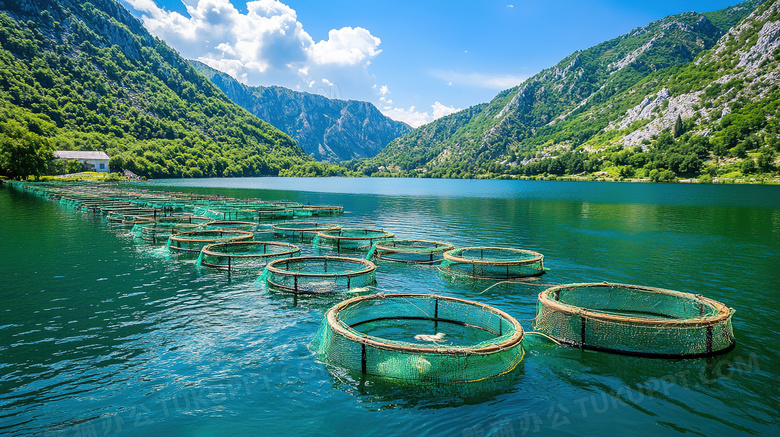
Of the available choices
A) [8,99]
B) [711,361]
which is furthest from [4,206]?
[8,99]

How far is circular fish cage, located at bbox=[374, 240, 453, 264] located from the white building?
18775cm

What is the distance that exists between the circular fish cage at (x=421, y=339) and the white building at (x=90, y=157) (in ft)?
657

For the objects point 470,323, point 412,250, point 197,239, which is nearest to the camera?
point 470,323

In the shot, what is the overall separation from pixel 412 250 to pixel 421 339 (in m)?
14.4

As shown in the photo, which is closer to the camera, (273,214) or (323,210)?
(273,214)

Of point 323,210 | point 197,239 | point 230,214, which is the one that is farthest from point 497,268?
point 323,210

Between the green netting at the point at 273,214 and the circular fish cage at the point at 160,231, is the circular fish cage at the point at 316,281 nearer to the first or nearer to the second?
the circular fish cage at the point at 160,231

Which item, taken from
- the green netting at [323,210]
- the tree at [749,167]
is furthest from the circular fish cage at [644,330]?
the tree at [749,167]

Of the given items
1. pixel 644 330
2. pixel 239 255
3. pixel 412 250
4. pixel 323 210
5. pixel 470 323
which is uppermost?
pixel 323 210

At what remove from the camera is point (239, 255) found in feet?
86.2

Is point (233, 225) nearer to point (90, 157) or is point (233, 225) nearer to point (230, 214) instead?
point (230, 214)

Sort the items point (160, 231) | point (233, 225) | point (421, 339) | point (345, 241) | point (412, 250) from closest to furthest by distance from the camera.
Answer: point (421, 339) → point (412, 250) → point (345, 241) → point (160, 231) → point (233, 225)

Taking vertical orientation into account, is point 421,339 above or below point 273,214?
below

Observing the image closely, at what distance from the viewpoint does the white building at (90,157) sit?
552 ft
